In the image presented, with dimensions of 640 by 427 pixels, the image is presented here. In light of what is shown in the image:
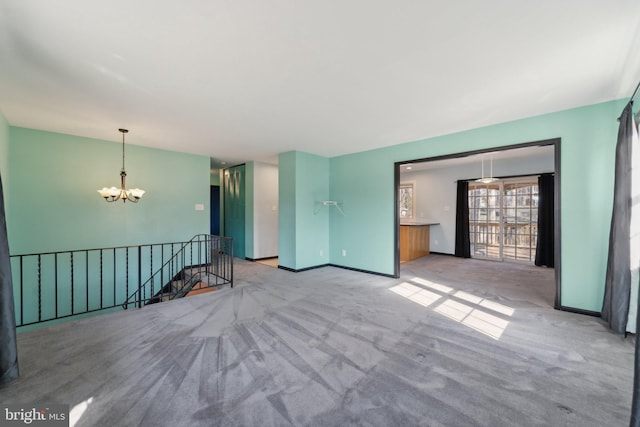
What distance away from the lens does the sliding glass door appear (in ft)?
22.4

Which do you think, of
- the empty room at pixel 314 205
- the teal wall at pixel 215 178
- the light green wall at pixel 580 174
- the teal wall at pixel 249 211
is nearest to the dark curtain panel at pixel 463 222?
the empty room at pixel 314 205

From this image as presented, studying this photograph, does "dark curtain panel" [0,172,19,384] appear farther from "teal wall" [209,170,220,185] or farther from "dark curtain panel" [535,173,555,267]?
"dark curtain panel" [535,173,555,267]

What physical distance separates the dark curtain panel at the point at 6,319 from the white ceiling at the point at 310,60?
4.61 feet

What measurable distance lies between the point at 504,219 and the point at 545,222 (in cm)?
89

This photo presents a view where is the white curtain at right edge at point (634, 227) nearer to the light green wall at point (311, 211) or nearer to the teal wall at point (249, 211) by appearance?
the light green wall at point (311, 211)

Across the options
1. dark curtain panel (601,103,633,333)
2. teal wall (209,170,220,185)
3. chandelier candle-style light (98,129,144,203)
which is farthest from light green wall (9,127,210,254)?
dark curtain panel (601,103,633,333)

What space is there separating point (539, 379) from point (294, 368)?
194 centimetres

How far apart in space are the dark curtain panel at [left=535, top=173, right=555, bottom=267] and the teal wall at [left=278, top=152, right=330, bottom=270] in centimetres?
534

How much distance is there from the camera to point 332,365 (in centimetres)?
223

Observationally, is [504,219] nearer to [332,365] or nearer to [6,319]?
[332,365]

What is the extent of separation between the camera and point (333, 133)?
4441 mm

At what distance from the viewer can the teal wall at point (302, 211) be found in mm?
5621

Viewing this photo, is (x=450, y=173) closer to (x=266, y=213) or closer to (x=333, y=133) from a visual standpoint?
(x=333, y=133)

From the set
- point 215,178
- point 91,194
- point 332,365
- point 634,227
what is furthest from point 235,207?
point 634,227
